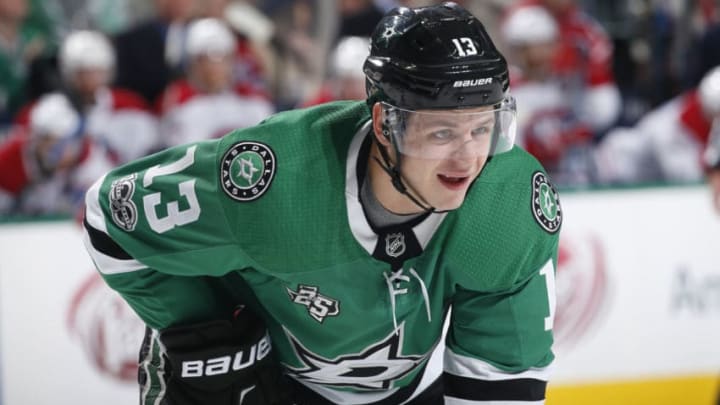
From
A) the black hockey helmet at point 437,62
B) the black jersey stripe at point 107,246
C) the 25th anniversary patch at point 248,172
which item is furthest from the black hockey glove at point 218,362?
the black hockey helmet at point 437,62

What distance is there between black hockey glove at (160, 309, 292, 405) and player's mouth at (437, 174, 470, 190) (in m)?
0.52

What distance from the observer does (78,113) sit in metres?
4.32

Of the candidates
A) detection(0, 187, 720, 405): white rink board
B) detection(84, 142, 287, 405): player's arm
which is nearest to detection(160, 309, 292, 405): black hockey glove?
detection(84, 142, 287, 405): player's arm

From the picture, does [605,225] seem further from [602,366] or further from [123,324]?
[123,324]

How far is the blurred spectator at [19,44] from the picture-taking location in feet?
14.7

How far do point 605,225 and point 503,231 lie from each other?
2.05 m

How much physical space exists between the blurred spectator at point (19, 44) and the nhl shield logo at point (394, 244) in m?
2.83

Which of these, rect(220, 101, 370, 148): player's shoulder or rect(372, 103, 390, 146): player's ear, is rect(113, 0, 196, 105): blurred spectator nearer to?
rect(220, 101, 370, 148): player's shoulder

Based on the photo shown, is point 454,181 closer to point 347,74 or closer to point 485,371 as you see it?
point 485,371

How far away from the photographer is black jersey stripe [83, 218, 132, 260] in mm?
2072

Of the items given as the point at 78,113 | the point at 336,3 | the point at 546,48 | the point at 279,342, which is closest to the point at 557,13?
the point at 546,48

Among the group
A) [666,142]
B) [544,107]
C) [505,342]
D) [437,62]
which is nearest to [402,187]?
[437,62]

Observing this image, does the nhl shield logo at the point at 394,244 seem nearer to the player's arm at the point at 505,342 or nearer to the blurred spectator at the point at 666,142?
the player's arm at the point at 505,342

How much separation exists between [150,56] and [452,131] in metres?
2.98
